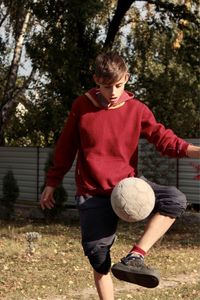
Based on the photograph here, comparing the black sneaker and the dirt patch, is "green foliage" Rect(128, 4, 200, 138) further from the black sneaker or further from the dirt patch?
the black sneaker

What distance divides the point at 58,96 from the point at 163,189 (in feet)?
47.1

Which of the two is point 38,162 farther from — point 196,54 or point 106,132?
point 106,132

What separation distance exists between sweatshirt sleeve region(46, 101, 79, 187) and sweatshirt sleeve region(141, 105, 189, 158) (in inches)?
19.6

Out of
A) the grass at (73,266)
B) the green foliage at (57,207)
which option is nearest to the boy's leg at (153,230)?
the grass at (73,266)

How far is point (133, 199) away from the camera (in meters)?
3.88

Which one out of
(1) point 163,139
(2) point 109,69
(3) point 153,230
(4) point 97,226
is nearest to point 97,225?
(4) point 97,226

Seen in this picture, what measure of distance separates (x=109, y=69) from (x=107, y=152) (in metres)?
0.60

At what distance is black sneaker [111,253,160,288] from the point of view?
373cm

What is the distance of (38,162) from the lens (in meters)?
20.9

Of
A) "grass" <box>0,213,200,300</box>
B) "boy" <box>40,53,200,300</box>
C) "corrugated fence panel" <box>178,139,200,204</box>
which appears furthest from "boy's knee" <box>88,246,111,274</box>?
"corrugated fence panel" <box>178,139,200,204</box>

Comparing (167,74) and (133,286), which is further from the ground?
(167,74)

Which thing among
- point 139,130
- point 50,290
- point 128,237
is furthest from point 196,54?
point 139,130

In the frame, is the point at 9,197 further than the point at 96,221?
Yes

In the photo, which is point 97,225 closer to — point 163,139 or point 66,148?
point 66,148
